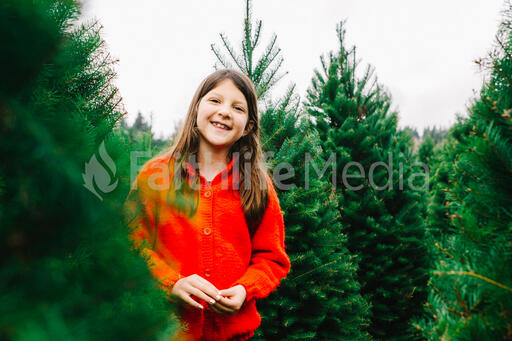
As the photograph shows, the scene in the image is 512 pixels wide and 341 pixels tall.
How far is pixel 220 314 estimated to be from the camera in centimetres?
196

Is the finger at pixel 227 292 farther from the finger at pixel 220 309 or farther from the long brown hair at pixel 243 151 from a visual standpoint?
the long brown hair at pixel 243 151

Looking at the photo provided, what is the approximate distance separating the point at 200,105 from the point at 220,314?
138cm

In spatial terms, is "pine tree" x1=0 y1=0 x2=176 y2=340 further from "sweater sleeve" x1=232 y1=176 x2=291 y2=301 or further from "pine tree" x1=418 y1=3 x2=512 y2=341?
"sweater sleeve" x1=232 y1=176 x2=291 y2=301

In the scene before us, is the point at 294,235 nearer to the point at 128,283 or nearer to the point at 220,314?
the point at 220,314

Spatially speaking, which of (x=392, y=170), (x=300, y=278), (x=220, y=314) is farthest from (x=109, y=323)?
(x=392, y=170)

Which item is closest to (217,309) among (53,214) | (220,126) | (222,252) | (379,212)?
(222,252)

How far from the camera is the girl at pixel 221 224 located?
1879 millimetres

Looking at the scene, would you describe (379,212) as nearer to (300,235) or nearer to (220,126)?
(300,235)

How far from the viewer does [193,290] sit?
174 centimetres

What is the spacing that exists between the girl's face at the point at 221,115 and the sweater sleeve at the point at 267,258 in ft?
1.68

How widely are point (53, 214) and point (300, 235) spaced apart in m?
2.67

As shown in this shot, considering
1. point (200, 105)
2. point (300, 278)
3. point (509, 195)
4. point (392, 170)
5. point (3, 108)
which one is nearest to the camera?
point (3, 108)

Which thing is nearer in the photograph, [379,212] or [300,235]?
[300,235]

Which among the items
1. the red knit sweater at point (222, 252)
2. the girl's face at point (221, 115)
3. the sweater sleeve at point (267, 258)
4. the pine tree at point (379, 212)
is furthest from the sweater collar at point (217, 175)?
the pine tree at point (379, 212)
